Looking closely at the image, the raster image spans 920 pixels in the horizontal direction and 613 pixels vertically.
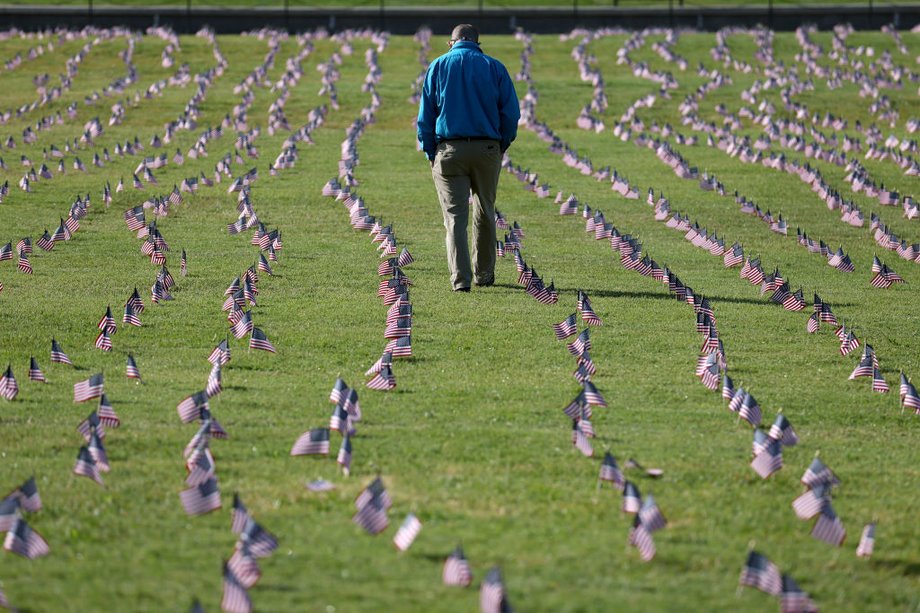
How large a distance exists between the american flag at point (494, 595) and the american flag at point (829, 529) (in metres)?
1.87

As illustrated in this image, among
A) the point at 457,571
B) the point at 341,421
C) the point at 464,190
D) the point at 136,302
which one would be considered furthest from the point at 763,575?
the point at 464,190

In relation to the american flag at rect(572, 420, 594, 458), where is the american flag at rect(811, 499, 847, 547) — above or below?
below

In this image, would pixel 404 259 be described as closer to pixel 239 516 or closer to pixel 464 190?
pixel 464 190

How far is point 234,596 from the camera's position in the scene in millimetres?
6082

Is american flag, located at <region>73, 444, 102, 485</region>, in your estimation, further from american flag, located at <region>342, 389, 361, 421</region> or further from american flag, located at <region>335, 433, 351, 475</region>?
american flag, located at <region>342, 389, 361, 421</region>

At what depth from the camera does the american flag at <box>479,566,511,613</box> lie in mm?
5926

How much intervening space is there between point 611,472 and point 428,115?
21.4 feet

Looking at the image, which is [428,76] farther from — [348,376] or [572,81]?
[572,81]

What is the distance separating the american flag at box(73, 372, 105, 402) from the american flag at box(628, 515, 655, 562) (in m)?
4.08

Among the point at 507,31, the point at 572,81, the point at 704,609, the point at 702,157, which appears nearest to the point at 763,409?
the point at 704,609

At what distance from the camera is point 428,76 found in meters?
13.7

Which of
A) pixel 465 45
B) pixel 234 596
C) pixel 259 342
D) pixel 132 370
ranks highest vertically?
pixel 465 45

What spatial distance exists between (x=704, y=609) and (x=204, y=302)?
8254 millimetres

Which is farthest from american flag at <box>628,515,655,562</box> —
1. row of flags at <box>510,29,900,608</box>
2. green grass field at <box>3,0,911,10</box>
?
green grass field at <box>3,0,911,10</box>
